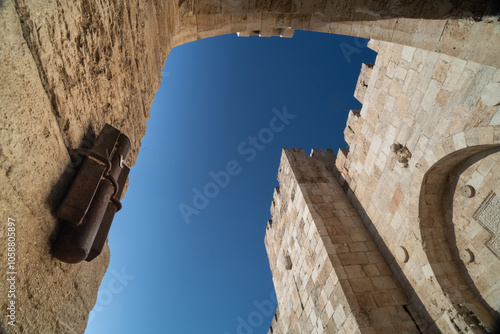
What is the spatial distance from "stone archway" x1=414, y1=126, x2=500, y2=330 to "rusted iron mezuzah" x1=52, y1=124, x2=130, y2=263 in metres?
3.93

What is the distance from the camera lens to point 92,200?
1.48 meters

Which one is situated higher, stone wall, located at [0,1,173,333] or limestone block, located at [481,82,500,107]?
limestone block, located at [481,82,500,107]

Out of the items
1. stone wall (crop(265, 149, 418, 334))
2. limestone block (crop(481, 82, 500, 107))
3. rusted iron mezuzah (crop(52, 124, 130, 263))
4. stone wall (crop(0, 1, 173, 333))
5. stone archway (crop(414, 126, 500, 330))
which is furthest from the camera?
stone wall (crop(265, 149, 418, 334))

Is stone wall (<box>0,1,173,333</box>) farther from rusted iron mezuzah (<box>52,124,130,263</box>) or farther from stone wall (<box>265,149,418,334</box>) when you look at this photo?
stone wall (<box>265,149,418,334</box>)

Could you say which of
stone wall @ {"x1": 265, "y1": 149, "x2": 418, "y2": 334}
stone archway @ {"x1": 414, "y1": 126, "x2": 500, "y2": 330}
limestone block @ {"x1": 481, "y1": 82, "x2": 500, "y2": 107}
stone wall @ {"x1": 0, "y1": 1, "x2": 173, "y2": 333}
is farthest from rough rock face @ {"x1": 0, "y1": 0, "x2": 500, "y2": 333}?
stone wall @ {"x1": 265, "y1": 149, "x2": 418, "y2": 334}

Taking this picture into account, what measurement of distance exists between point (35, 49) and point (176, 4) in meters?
2.43

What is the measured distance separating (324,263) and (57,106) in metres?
5.08

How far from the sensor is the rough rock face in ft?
3.47

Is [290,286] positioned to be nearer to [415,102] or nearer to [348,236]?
[348,236]

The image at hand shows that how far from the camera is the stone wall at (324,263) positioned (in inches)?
180

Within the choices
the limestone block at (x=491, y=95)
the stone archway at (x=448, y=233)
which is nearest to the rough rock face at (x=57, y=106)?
the limestone block at (x=491, y=95)

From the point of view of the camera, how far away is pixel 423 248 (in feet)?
14.3

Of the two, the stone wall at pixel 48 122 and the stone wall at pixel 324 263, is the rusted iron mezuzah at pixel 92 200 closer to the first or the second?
the stone wall at pixel 48 122

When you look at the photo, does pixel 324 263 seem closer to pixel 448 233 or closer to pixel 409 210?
pixel 409 210
